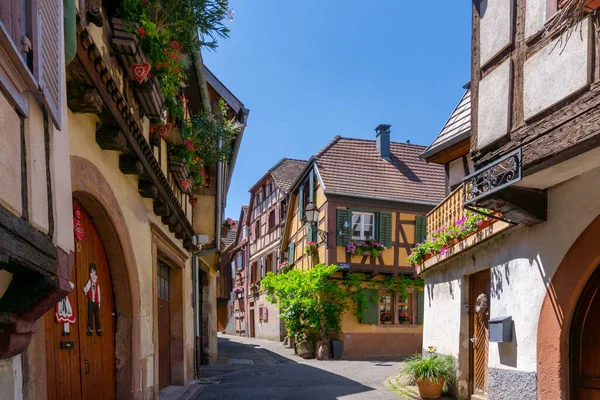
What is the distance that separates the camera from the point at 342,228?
1662cm

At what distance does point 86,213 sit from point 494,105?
4214 mm

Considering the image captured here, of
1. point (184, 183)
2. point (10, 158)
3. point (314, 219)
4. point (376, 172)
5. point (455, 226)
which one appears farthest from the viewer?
point (376, 172)

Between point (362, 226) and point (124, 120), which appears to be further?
point (362, 226)

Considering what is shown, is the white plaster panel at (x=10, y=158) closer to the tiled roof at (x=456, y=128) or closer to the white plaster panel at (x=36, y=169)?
the white plaster panel at (x=36, y=169)

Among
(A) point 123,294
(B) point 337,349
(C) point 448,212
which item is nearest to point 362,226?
(B) point 337,349

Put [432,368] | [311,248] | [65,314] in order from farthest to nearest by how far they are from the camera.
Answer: [311,248] < [432,368] < [65,314]

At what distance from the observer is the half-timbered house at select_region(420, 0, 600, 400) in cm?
441

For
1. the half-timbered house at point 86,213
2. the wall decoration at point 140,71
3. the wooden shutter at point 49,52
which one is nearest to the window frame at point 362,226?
the half-timbered house at point 86,213

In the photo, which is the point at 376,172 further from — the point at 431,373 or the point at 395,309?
the point at 431,373

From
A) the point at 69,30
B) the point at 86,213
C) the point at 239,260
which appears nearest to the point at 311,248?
the point at 86,213

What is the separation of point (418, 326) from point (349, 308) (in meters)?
2.54

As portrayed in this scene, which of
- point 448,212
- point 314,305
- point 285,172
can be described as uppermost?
point 285,172

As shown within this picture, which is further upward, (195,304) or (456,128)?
(456,128)

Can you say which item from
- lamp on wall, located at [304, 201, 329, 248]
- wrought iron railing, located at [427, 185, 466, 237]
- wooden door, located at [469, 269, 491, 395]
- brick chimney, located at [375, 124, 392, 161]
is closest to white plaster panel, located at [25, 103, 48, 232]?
wrought iron railing, located at [427, 185, 466, 237]
